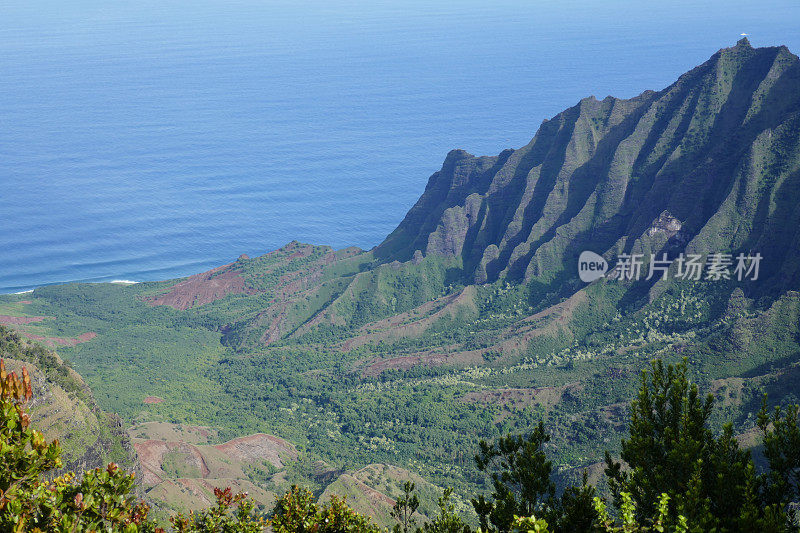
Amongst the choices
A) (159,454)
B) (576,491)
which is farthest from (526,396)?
(576,491)

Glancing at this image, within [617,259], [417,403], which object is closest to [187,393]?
[417,403]

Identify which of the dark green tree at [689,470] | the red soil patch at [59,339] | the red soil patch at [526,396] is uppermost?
the red soil patch at [59,339]

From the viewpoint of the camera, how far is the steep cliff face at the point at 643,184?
10381cm

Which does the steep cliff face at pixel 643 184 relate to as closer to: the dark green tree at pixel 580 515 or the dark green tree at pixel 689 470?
the dark green tree at pixel 689 470

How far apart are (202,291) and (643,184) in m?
83.2

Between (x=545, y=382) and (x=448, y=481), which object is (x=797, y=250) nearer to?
(x=545, y=382)

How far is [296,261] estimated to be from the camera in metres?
153

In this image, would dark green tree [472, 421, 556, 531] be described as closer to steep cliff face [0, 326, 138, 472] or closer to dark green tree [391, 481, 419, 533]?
dark green tree [391, 481, 419, 533]

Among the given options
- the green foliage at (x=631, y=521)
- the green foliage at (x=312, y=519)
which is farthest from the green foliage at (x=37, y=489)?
the green foliage at (x=631, y=521)

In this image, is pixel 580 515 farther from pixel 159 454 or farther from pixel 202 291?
pixel 202 291

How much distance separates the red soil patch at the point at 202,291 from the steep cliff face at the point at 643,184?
92.9ft

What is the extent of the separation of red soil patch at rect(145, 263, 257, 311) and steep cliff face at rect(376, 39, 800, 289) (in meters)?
28.3

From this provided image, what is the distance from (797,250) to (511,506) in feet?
277

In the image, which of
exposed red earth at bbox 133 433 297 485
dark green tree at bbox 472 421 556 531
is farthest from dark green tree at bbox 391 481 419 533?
exposed red earth at bbox 133 433 297 485
